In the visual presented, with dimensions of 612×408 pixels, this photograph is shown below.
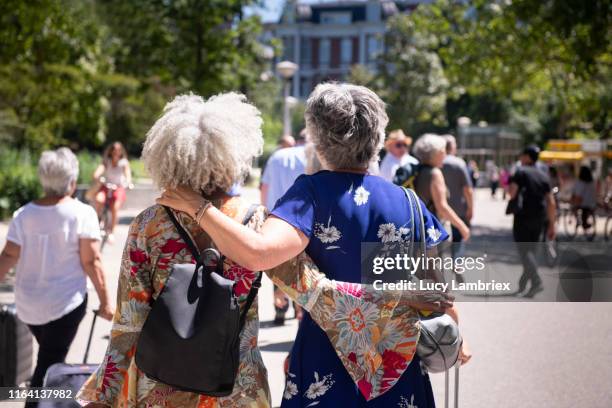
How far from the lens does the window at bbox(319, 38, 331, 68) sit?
8881 cm

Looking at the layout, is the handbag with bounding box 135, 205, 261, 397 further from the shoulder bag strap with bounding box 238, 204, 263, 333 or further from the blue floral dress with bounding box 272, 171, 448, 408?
the blue floral dress with bounding box 272, 171, 448, 408

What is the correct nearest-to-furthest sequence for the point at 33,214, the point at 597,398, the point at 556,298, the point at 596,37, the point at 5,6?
1. the point at 556,298
2. the point at 33,214
3. the point at 597,398
4. the point at 5,6
5. the point at 596,37

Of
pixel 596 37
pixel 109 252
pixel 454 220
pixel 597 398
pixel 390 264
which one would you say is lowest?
pixel 109 252

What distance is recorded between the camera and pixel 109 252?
12.4m

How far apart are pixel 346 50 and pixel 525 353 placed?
83638mm

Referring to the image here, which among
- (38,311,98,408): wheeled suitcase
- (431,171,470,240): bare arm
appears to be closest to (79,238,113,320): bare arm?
(38,311,98,408): wheeled suitcase

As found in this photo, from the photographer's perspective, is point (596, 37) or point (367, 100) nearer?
point (367, 100)

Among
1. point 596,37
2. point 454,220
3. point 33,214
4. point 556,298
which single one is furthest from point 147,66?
point 556,298

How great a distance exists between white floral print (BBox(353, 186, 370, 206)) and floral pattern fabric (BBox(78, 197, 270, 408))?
1.12ft

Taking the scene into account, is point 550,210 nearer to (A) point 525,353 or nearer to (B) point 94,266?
(A) point 525,353

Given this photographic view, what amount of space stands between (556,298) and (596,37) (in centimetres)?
1210

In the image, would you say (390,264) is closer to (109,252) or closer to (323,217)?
(323,217)

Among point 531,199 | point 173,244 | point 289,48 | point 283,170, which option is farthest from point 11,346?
point 289,48

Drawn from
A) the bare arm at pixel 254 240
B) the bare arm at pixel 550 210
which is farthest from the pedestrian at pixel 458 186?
the bare arm at pixel 254 240
